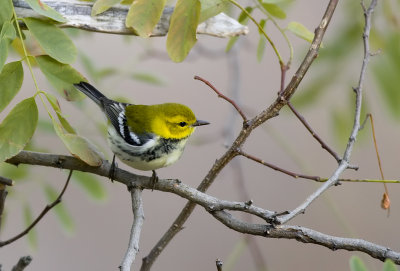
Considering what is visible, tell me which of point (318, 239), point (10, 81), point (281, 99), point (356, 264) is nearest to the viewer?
point (356, 264)

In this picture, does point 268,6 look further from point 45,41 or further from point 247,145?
point 247,145

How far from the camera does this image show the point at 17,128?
72.9 inches

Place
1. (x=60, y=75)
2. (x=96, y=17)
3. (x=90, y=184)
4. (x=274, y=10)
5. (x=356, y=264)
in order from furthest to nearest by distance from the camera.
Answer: (x=90, y=184)
(x=274, y=10)
(x=96, y=17)
(x=60, y=75)
(x=356, y=264)

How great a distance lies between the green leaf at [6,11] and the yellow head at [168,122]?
120 cm

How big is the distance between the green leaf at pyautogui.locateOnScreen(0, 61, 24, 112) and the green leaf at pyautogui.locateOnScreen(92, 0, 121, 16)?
286mm

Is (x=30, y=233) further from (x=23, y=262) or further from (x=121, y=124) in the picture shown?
(x=23, y=262)

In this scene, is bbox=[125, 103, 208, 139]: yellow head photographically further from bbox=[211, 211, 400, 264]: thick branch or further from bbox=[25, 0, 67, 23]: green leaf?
bbox=[211, 211, 400, 264]: thick branch

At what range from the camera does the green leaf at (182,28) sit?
187 centimetres

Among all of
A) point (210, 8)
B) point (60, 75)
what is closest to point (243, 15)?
point (210, 8)

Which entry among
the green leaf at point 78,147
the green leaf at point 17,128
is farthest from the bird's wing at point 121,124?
the green leaf at point 17,128

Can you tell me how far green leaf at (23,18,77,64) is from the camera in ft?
6.26

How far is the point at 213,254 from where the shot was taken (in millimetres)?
4945

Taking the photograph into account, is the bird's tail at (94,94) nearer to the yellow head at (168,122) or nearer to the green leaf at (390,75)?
the yellow head at (168,122)

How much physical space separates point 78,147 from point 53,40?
0.33 metres
